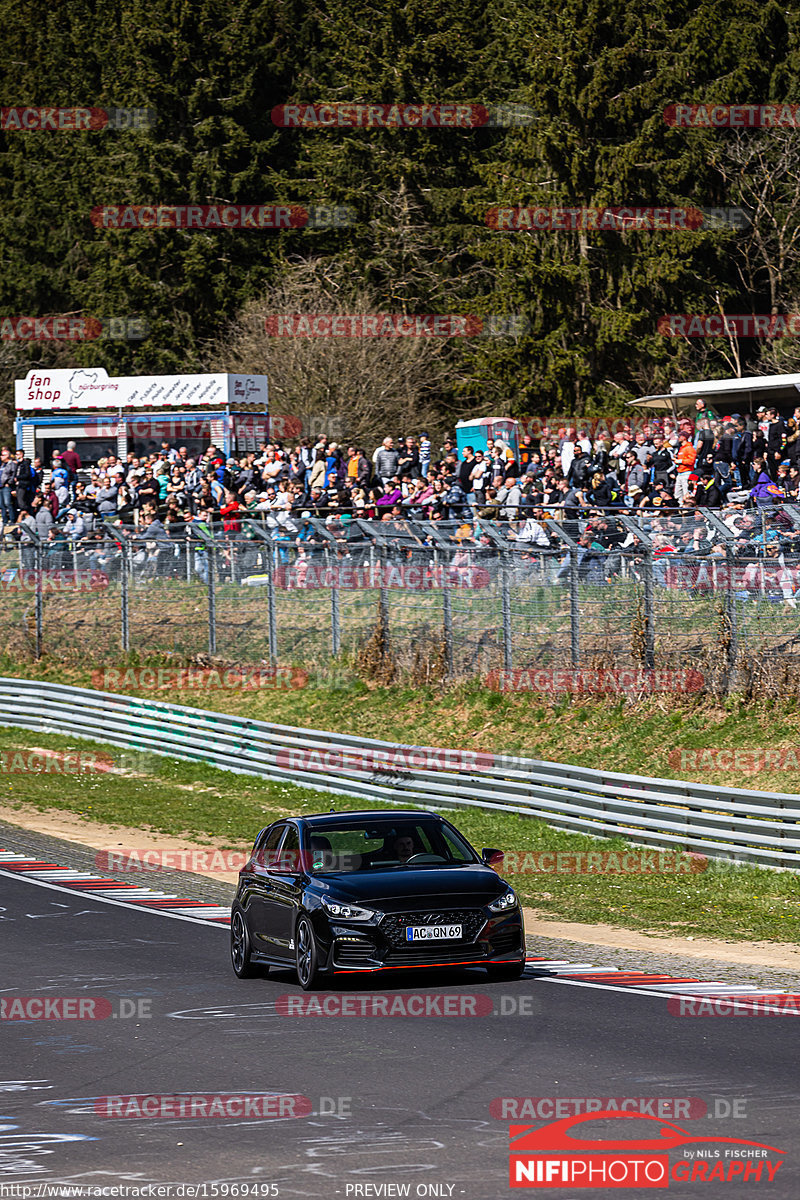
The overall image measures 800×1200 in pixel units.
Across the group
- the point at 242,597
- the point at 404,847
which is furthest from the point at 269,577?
the point at 404,847

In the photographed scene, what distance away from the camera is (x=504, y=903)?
12.8m

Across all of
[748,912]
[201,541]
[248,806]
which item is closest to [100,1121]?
[748,912]

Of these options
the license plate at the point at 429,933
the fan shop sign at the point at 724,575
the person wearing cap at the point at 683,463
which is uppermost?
the person wearing cap at the point at 683,463

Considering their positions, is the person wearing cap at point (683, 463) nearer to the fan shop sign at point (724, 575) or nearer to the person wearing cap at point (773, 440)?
the person wearing cap at point (773, 440)

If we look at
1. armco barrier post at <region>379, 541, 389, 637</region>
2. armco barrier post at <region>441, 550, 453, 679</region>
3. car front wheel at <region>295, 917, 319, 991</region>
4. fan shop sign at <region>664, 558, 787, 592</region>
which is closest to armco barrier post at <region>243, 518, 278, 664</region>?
armco barrier post at <region>379, 541, 389, 637</region>

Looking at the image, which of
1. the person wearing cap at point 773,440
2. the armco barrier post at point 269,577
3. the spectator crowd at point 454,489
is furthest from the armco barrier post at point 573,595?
the armco barrier post at point 269,577

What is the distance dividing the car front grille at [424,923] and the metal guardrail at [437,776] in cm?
622

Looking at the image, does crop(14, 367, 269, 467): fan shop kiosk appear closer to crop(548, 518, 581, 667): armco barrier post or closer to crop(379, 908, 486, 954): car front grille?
crop(548, 518, 581, 667): armco barrier post

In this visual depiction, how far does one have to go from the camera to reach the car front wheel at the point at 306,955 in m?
12.8

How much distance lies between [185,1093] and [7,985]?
16.2 ft

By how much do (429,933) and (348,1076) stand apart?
245 centimetres

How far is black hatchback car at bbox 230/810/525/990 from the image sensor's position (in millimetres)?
12492

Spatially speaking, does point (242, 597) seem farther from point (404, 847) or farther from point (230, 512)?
point (404, 847)

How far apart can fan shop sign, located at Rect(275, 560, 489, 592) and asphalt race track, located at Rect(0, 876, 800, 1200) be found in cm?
1205
